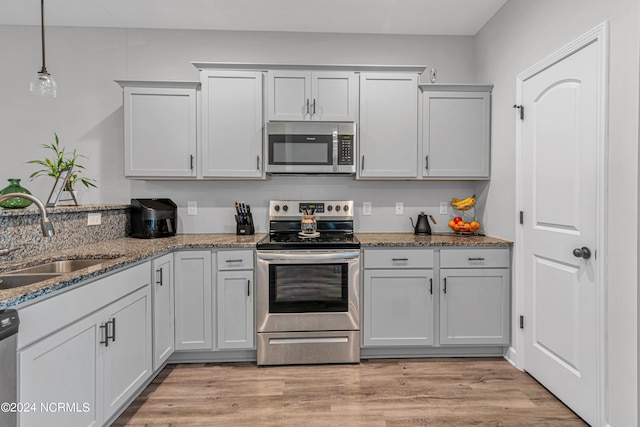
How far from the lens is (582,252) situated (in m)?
1.85

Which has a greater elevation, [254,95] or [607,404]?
[254,95]

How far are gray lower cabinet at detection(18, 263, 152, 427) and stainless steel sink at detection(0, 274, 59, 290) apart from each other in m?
0.29

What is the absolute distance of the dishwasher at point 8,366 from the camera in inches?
42.6

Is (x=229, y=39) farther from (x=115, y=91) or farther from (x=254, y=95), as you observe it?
(x=115, y=91)

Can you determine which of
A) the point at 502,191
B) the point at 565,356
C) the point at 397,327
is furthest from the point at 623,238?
the point at 397,327

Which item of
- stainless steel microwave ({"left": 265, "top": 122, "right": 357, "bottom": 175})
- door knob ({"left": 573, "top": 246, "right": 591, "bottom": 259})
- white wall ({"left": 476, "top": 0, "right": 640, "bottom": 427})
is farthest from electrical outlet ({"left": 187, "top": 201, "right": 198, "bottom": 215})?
white wall ({"left": 476, "top": 0, "right": 640, "bottom": 427})

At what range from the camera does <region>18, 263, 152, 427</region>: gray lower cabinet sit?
1.25 metres

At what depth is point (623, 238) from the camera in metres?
1.64

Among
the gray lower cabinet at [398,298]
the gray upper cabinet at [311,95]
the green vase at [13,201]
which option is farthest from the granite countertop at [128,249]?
the gray upper cabinet at [311,95]

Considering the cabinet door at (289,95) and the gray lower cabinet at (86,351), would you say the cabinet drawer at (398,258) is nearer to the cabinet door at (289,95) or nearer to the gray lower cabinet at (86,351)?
the cabinet door at (289,95)

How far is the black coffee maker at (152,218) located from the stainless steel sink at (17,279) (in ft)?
3.80

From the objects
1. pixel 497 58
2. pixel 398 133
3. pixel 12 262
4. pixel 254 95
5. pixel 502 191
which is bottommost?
pixel 12 262

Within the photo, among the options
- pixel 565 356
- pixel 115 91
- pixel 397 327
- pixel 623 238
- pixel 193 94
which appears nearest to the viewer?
pixel 623 238

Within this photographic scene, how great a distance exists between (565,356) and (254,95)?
9.33 ft
